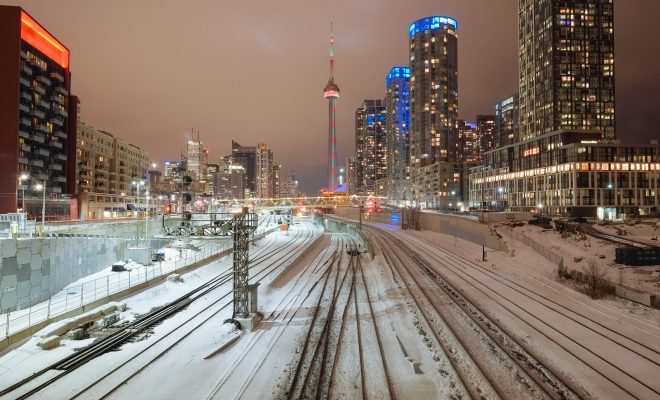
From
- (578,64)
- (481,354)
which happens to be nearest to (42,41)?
(481,354)

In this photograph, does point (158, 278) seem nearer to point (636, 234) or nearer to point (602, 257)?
point (602, 257)

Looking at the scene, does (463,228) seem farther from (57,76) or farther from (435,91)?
(435,91)

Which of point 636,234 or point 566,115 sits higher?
point 566,115

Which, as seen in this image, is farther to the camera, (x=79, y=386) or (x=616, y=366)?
(x=616, y=366)

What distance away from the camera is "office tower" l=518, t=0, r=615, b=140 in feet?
407

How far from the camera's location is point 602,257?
35.0m

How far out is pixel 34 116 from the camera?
63.6m

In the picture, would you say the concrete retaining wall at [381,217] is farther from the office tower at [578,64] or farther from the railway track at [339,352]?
the railway track at [339,352]

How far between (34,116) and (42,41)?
1347 cm

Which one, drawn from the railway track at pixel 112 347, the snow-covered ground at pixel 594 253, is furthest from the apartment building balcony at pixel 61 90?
the snow-covered ground at pixel 594 253

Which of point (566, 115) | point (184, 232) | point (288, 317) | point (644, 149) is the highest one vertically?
point (566, 115)

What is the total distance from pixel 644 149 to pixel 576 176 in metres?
16.6

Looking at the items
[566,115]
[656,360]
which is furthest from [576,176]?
[656,360]

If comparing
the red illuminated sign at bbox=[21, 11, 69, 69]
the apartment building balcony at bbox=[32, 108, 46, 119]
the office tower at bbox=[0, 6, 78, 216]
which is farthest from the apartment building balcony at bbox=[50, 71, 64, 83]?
the apartment building balcony at bbox=[32, 108, 46, 119]
